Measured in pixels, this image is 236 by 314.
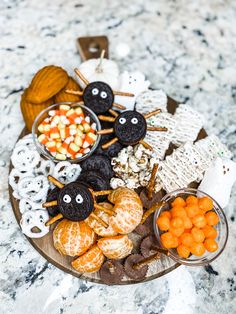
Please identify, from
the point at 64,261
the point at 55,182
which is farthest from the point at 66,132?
the point at 64,261

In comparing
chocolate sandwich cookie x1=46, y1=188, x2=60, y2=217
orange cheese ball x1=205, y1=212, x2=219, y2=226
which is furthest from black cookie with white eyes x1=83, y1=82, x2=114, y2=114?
orange cheese ball x1=205, y1=212, x2=219, y2=226

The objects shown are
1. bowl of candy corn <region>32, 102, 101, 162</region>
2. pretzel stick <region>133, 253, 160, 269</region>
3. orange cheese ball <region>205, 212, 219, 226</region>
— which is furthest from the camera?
bowl of candy corn <region>32, 102, 101, 162</region>

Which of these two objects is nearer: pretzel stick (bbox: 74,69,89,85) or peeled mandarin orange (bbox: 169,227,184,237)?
peeled mandarin orange (bbox: 169,227,184,237)

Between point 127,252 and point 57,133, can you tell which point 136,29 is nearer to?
point 57,133

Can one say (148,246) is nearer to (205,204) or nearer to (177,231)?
(177,231)

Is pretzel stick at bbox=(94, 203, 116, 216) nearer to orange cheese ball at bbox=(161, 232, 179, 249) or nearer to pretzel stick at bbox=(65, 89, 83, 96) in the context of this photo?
Answer: orange cheese ball at bbox=(161, 232, 179, 249)

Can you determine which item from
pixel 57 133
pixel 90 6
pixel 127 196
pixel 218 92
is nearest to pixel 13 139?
pixel 57 133
